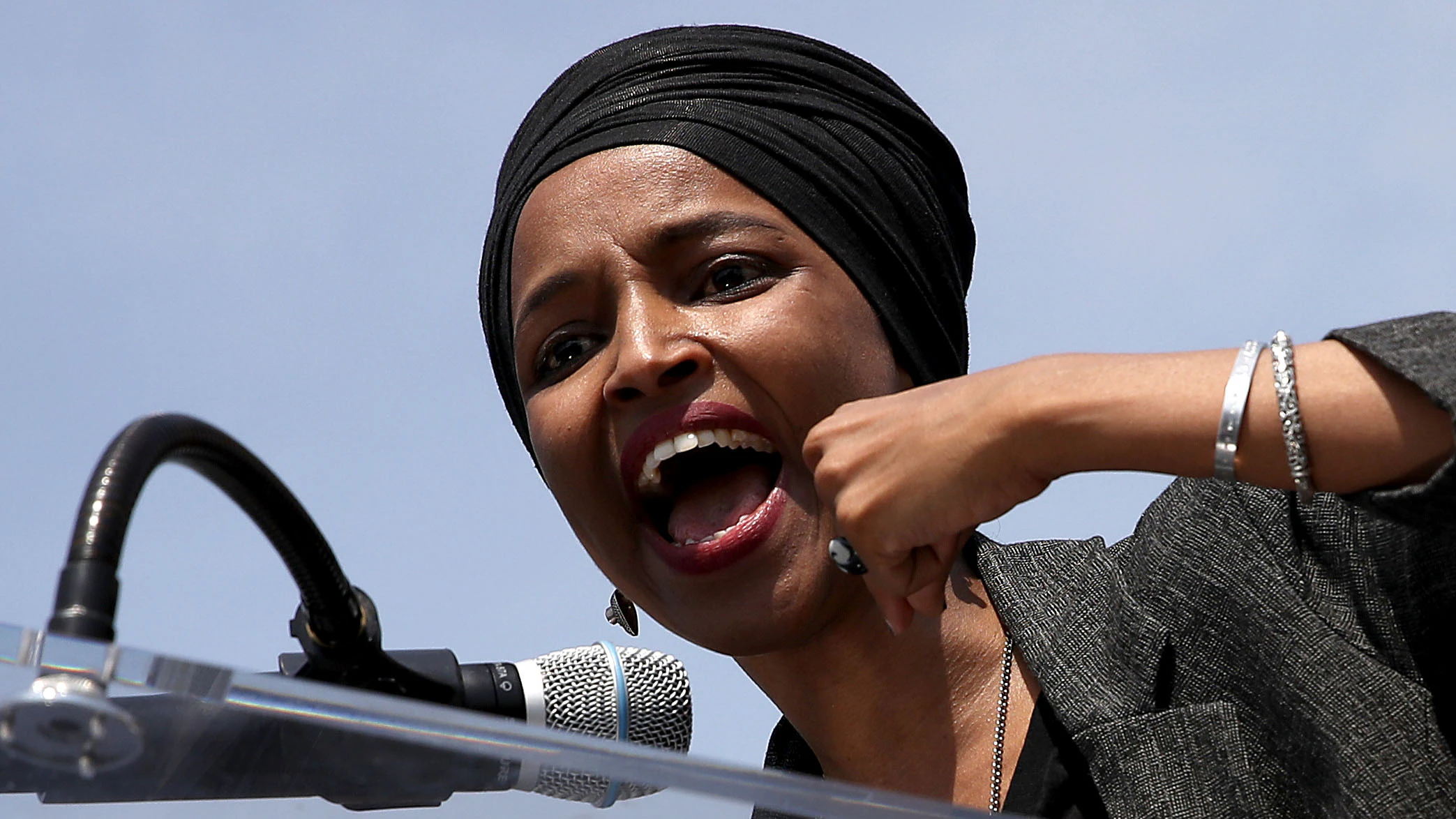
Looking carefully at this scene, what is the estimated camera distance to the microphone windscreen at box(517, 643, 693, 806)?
2.17 m

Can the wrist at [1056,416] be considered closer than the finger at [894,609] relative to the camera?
Yes

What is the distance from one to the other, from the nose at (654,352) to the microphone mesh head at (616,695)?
0.59 meters

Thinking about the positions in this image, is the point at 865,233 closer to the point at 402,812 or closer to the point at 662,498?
the point at 662,498

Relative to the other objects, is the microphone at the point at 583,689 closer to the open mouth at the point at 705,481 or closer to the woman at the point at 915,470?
the woman at the point at 915,470

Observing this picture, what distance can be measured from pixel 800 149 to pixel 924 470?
1149 millimetres

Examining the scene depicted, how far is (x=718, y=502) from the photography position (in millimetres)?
2914

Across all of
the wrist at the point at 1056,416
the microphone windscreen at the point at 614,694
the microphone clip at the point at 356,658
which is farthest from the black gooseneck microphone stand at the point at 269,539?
the wrist at the point at 1056,416

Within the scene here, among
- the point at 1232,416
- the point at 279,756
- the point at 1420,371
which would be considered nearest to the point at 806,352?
the point at 1232,416

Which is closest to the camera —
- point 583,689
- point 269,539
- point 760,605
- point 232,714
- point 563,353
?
point 232,714

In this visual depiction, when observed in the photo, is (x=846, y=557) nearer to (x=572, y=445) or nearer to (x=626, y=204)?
(x=572, y=445)

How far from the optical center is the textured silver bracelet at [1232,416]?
6.21 ft

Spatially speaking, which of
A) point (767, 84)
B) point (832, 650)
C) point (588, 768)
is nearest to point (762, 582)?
point (832, 650)

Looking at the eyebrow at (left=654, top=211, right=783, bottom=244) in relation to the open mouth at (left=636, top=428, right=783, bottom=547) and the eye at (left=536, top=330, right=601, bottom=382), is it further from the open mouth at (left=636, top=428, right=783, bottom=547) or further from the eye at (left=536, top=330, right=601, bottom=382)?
the open mouth at (left=636, top=428, right=783, bottom=547)

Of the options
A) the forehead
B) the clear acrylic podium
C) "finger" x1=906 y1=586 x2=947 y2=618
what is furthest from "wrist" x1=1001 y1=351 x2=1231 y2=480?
the forehead
